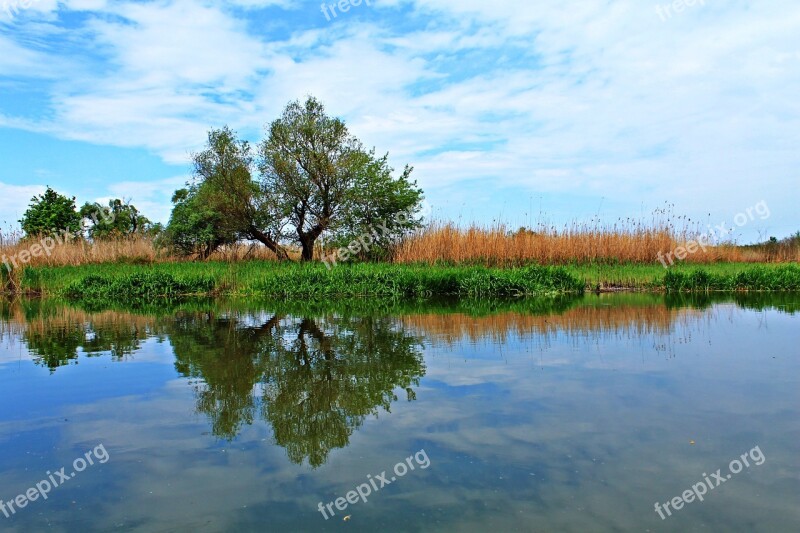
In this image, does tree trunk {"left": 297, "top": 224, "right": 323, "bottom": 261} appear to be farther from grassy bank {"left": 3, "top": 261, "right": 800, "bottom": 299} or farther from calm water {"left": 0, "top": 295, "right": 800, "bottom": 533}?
calm water {"left": 0, "top": 295, "right": 800, "bottom": 533}

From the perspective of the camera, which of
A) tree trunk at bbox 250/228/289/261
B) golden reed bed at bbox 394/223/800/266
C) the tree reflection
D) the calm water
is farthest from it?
tree trunk at bbox 250/228/289/261

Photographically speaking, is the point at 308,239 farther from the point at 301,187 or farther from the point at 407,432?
the point at 407,432

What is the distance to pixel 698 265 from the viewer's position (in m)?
22.2

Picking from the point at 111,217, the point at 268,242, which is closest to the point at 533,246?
the point at 268,242

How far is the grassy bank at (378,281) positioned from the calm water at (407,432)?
8083 millimetres

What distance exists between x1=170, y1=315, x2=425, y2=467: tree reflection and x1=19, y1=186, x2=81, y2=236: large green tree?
25043 millimetres

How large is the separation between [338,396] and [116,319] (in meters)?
8.67

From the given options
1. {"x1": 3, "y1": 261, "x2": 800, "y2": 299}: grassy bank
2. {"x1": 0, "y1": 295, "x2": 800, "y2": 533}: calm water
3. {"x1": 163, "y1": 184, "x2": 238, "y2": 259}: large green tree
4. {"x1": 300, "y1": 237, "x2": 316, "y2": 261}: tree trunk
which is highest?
{"x1": 163, "y1": 184, "x2": 238, "y2": 259}: large green tree

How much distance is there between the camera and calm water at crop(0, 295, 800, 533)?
10.9 ft

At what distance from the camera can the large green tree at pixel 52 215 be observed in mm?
31172

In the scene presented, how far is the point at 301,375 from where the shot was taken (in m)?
6.51

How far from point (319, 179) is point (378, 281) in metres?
7.79

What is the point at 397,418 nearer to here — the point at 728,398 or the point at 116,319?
the point at 728,398

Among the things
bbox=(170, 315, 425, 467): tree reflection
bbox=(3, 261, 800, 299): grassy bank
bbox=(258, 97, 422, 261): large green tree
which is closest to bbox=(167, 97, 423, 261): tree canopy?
bbox=(258, 97, 422, 261): large green tree
